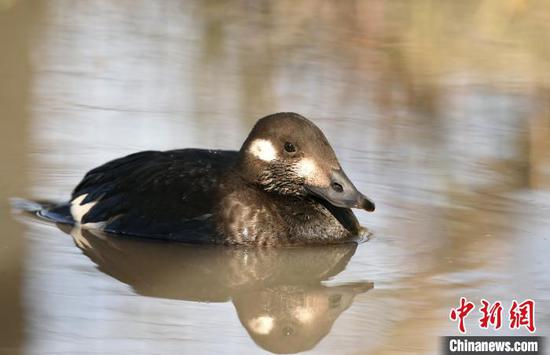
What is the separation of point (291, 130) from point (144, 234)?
3.61 ft

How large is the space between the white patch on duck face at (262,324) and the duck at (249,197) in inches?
51.8

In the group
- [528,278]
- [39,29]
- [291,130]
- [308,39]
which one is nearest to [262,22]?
[308,39]

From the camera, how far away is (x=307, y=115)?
11.5 metres

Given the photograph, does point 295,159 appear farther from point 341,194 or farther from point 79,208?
point 79,208

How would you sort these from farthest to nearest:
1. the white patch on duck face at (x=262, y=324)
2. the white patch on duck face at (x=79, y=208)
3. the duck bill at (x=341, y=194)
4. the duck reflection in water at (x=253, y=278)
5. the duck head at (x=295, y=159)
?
the white patch on duck face at (x=79, y=208)
the duck head at (x=295, y=159)
the duck bill at (x=341, y=194)
the duck reflection in water at (x=253, y=278)
the white patch on duck face at (x=262, y=324)

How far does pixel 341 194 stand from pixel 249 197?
56 cm

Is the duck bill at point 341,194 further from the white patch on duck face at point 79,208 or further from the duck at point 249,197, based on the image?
the white patch on duck face at point 79,208

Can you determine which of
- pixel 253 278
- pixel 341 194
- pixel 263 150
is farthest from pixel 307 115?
pixel 253 278

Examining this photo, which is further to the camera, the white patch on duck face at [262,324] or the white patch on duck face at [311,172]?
the white patch on duck face at [311,172]

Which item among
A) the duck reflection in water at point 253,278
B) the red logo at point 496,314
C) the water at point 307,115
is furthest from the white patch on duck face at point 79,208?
the red logo at point 496,314

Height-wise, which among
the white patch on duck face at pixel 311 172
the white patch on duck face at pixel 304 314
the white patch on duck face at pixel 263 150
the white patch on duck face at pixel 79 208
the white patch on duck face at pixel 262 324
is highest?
the white patch on duck face at pixel 263 150

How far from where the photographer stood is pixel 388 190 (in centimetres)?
952

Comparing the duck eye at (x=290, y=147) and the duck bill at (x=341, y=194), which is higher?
the duck eye at (x=290, y=147)

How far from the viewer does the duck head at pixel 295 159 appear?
27.3ft
